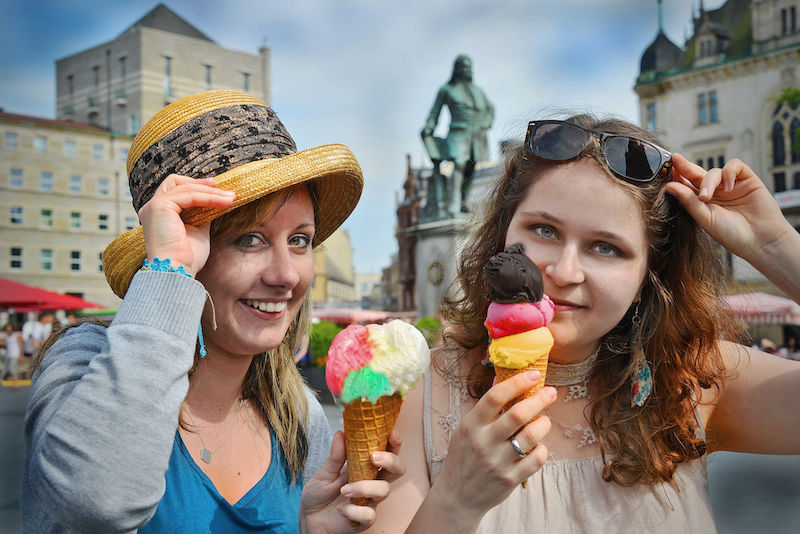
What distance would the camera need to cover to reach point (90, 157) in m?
45.2

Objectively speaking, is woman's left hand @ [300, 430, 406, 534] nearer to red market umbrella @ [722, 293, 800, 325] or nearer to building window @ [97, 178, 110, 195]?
red market umbrella @ [722, 293, 800, 325]

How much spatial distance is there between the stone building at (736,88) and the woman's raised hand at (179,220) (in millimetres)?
33104

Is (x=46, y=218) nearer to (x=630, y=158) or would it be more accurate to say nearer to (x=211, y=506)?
(x=211, y=506)

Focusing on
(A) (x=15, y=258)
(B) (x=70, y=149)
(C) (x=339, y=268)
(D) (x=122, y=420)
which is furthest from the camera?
(C) (x=339, y=268)

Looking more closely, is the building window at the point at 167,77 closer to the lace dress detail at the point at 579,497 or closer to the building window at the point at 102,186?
the building window at the point at 102,186

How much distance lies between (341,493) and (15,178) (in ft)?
162

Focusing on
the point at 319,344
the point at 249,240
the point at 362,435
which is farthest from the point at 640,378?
the point at 319,344

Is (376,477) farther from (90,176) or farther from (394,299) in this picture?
(394,299)

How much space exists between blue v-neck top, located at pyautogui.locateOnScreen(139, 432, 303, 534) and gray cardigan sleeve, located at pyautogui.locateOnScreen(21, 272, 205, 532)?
0.42 m

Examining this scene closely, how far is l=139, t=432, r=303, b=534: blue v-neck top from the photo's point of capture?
1828 millimetres

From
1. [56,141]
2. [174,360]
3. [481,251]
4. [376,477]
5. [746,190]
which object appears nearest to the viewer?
[174,360]

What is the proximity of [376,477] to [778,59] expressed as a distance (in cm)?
3915

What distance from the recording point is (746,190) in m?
1.95

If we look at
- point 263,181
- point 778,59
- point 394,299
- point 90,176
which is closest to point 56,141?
point 90,176
